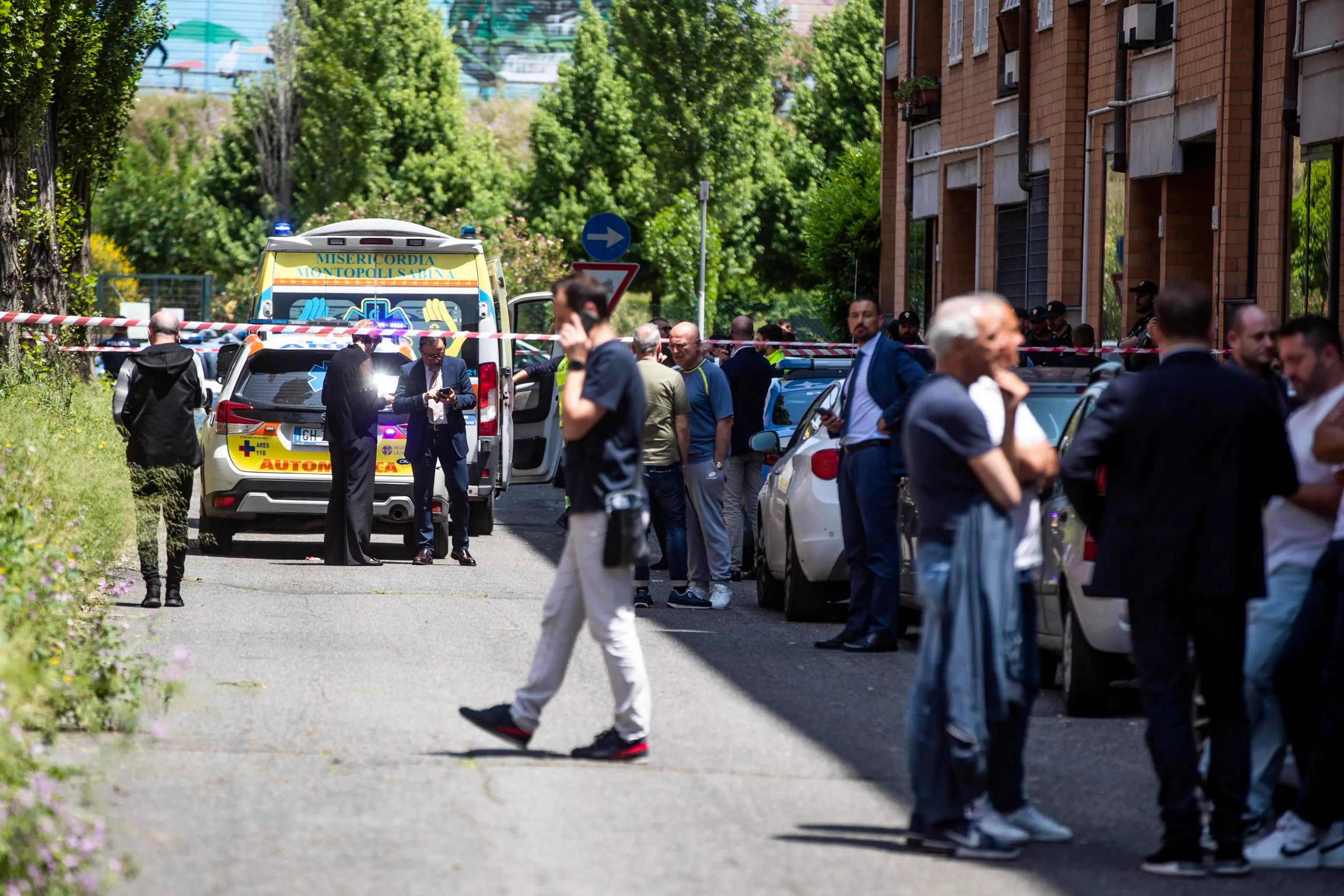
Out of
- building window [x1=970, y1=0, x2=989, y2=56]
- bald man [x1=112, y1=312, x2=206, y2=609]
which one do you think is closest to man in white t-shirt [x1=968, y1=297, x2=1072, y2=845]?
bald man [x1=112, y1=312, x2=206, y2=609]

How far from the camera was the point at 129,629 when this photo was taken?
1115 centimetres

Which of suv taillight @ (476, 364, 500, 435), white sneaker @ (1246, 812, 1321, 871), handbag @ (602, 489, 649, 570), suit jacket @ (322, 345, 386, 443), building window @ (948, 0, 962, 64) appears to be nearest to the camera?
white sneaker @ (1246, 812, 1321, 871)

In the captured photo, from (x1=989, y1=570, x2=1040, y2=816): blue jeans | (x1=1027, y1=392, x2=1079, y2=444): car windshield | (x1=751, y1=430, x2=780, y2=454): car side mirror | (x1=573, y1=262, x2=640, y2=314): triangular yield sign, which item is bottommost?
(x1=989, y1=570, x2=1040, y2=816): blue jeans

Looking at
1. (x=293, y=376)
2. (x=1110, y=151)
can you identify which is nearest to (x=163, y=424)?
(x=293, y=376)

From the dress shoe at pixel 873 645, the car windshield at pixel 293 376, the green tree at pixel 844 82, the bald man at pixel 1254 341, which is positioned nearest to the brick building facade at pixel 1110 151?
the car windshield at pixel 293 376

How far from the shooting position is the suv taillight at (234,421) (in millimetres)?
15859

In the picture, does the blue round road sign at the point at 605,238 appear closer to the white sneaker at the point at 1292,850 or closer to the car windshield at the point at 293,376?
the car windshield at the point at 293,376

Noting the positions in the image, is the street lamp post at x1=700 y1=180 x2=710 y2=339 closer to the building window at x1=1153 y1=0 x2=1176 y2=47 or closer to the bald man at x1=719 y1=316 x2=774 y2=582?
the building window at x1=1153 y1=0 x2=1176 y2=47

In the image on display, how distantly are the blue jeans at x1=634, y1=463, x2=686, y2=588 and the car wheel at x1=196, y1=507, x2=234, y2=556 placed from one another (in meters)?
4.61

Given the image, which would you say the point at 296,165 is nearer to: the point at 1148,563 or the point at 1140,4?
the point at 1140,4

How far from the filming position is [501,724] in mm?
7555

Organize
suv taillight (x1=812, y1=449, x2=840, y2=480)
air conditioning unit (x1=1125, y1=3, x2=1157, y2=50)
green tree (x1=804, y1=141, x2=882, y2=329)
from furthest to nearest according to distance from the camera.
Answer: green tree (x1=804, y1=141, x2=882, y2=329) → air conditioning unit (x1=1125, y1=3, x2=1157, y2=50) → suv taillight (x1=812, y1=449, x2=840, y2=480)

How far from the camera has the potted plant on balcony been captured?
1193 inches

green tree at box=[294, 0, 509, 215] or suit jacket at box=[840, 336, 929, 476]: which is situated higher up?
green tree at box=[294, 0, 509, 215]
